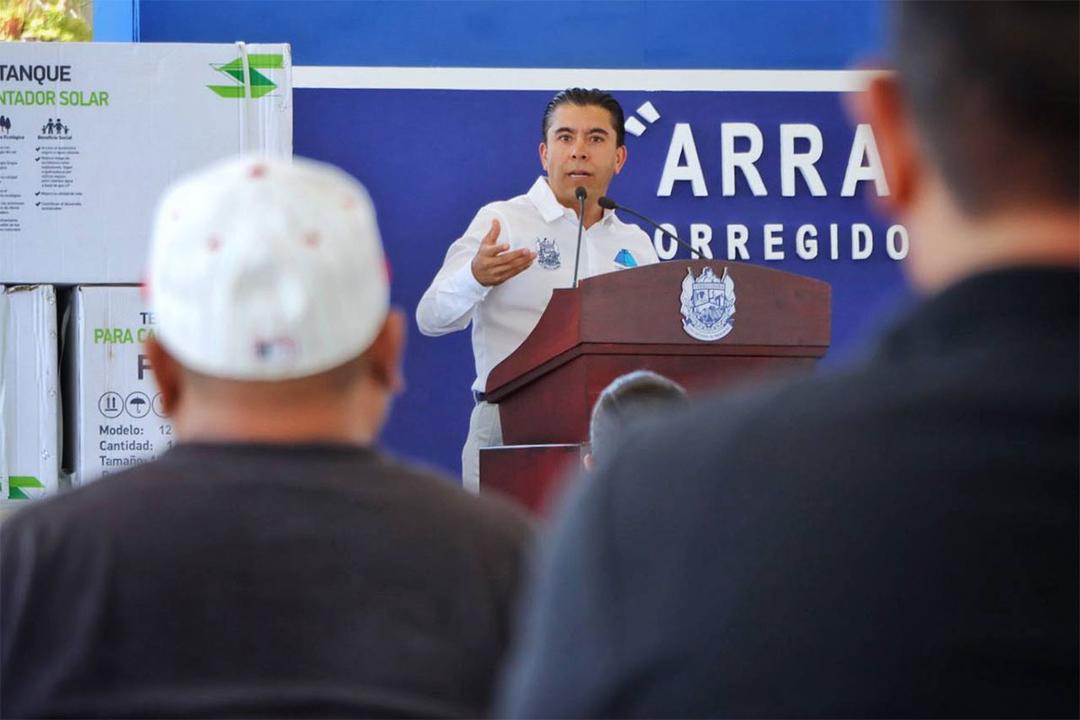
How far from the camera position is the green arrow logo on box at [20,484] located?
10.8 feet

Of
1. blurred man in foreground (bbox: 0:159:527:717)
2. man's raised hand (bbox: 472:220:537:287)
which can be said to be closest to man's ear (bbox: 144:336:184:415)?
blurred man in foreground (bbox: 0:159:527:717)

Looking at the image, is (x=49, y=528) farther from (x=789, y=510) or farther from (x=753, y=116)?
(x=753, y=116)

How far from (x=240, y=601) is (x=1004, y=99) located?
0.54 metres

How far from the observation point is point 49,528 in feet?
3.11

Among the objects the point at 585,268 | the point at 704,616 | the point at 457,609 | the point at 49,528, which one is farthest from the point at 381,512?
the point at 585,268

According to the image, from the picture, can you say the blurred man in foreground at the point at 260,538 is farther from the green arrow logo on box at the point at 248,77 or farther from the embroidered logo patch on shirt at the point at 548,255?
the embroidered logo patch on shirt at the point at 548,255

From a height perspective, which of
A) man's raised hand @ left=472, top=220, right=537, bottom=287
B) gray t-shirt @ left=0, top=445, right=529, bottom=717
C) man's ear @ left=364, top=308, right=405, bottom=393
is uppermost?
man's raised hand @ left=472, top=220, right=537, bottom=287

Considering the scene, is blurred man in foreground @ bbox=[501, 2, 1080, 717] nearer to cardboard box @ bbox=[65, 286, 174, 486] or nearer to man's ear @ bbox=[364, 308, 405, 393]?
man's ear @ bbox=[364, 308, 405, 393]

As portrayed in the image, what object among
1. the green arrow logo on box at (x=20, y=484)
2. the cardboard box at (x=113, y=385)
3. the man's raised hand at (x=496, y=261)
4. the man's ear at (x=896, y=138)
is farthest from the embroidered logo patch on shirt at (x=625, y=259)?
the man's ear at (x=896, y=138)

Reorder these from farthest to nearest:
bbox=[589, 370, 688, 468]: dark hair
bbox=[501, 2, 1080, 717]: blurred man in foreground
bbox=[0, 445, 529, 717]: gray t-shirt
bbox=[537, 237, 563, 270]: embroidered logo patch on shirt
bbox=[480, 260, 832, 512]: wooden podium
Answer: bbox=[537, 237, 563, 270]: embroidered logo patch on shirt < bbox=[480, 260, 832, 512]: wooden podium < bbox=[589, 370, 688, 468]: dark hair < bbox=[0, 445, 529, 717]: gray t-shirt < bbox=[501, 2, 1080, 717]: blurred man in foreground

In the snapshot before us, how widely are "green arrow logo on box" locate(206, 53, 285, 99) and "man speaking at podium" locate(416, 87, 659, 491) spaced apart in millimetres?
627

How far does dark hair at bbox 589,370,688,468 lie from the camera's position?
2.41 metres

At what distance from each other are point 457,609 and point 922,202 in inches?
16.7

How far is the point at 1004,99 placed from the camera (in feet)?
2.10
